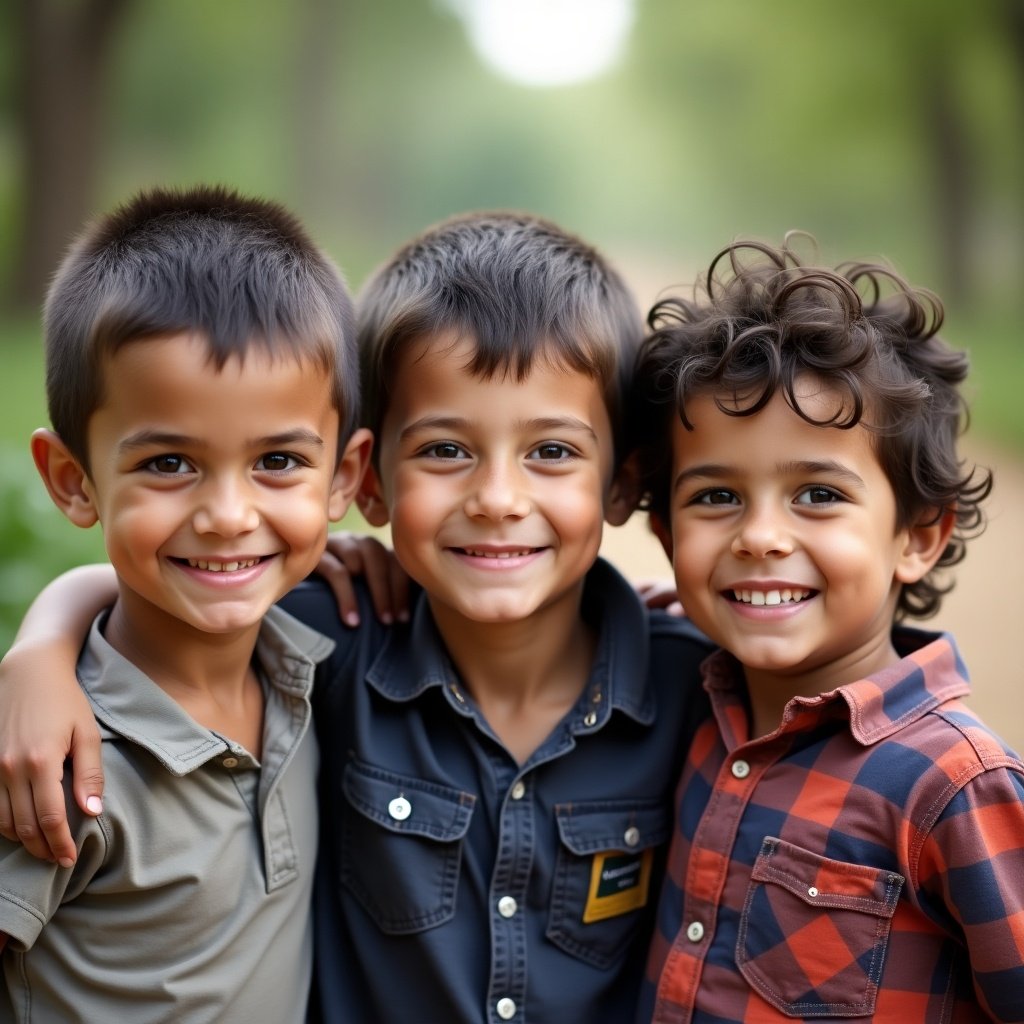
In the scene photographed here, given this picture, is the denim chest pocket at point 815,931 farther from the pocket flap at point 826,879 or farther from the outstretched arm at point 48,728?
the outstretched arm at point 48,728

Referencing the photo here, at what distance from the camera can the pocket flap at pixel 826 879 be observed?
5.39 feet

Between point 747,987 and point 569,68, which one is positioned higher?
point 569,68

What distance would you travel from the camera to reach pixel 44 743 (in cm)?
159

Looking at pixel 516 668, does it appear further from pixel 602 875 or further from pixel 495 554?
pixel 602 875

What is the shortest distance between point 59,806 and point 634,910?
3.08 ft

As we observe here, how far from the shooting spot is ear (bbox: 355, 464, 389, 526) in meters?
2.11

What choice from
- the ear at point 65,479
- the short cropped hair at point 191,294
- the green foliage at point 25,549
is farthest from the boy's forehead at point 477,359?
the green foliage at point 25,549

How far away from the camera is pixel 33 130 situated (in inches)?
309

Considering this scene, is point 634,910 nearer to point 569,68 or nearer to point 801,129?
point 569,68

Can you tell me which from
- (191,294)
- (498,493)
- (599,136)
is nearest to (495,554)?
(498,493)

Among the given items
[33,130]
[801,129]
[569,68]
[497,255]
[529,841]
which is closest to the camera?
[529,841]

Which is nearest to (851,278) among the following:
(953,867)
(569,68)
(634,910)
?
(953,867)

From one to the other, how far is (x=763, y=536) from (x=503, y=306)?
57 cm

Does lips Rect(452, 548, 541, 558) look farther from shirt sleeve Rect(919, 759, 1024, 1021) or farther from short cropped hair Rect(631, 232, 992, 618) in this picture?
shirt sleeve Rect(919, 759, 1024, 1021)
